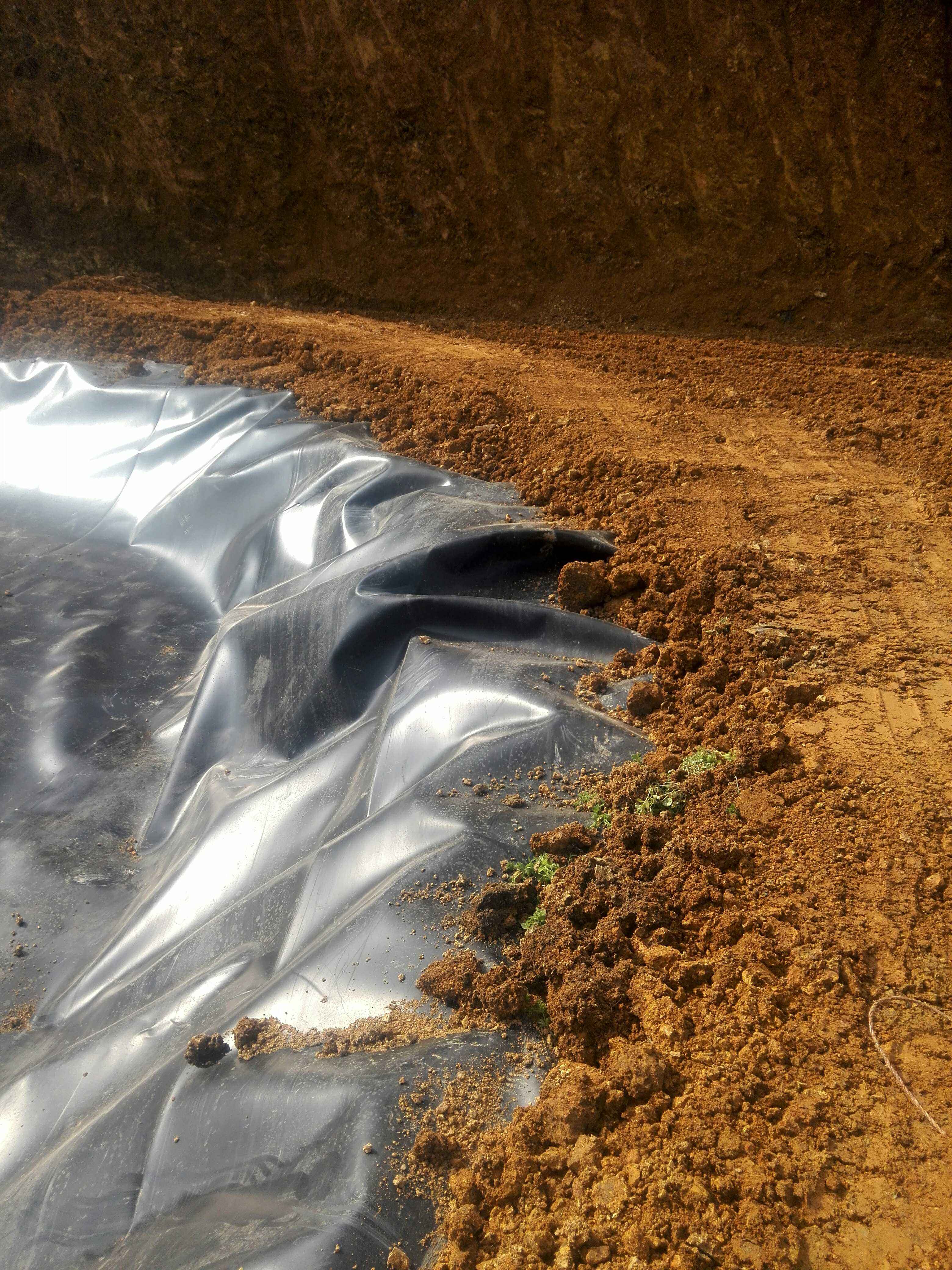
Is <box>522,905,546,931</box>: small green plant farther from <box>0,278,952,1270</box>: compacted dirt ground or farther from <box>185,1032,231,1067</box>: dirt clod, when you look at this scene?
<box>185,1032,231,1067</box>: dirt clod

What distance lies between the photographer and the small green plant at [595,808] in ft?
8.70

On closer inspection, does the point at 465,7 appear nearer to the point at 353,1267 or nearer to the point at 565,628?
the point at 565,628

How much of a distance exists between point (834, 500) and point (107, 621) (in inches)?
151

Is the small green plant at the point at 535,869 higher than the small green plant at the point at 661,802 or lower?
lower

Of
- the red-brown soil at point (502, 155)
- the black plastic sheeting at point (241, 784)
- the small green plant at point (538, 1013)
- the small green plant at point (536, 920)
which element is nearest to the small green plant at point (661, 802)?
the black plastic sheeting at point (241, 784)

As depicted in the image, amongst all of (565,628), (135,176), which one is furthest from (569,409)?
(135,176)

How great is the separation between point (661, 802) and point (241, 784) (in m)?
1.76

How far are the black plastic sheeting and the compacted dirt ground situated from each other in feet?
0.56

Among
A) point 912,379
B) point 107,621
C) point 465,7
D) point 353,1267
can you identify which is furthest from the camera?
point 465,7

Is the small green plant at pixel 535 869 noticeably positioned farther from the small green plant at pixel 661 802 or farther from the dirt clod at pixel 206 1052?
the dirt clod at pixel 206 1052

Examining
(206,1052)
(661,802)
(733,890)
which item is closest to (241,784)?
(206,1052)

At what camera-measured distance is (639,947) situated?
2.24m

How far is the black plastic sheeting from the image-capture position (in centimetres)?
209

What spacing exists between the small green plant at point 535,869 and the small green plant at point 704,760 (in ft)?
1.80
